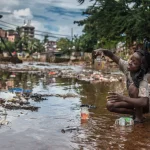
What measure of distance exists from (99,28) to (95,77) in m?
2.28

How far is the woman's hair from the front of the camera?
181 inches

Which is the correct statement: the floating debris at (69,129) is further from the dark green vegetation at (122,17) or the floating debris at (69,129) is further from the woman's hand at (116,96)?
the dark green vegetation at (122,17)

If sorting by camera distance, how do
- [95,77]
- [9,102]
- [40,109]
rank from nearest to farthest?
[40,109], [9,102], [95,77]

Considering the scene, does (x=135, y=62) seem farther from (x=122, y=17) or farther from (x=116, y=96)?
(x=122, y=17)

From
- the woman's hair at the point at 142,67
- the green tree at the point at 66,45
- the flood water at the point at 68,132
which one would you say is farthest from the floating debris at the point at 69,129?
the green tree at the point at 66,45

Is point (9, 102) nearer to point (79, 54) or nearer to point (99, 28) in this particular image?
point (99, 28)

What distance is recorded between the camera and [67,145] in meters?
3.52

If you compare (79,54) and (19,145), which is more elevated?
(79,54)

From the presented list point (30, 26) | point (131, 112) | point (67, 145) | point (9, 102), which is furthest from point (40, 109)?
point (30, 26)

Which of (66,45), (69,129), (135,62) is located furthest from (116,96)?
(66,45)

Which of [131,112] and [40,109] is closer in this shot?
[131,112]

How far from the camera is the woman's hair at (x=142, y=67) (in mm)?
4590

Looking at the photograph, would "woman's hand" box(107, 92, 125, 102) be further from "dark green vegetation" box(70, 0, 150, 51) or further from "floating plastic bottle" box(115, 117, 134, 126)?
"dark green vegetation" box(70, 0, 150, 51)

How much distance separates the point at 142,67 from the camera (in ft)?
15.1
